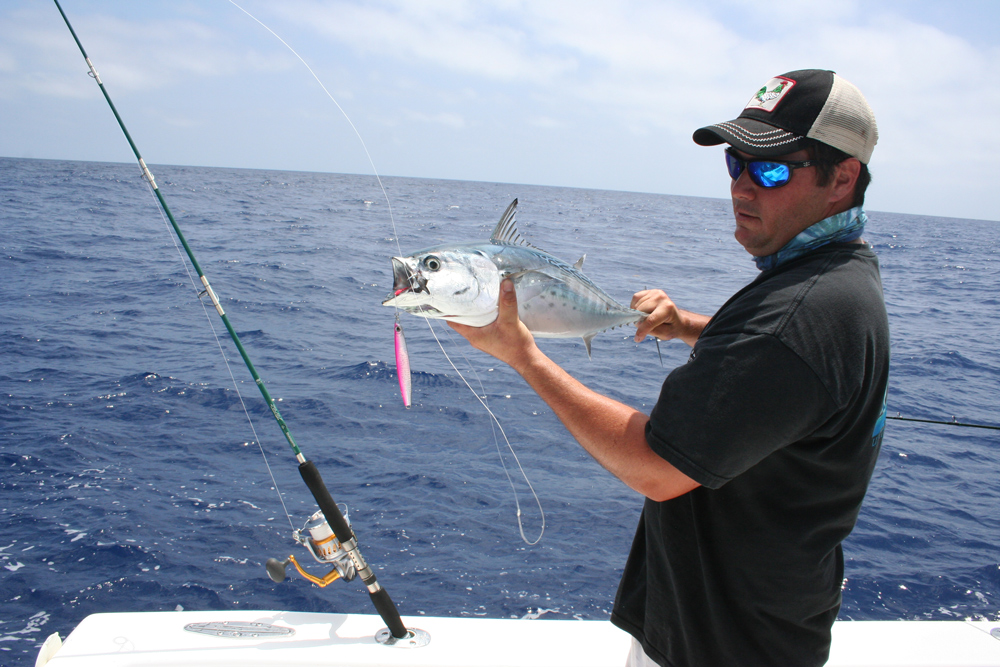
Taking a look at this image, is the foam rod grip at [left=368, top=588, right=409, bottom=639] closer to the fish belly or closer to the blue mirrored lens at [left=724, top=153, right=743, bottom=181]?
the fish belly

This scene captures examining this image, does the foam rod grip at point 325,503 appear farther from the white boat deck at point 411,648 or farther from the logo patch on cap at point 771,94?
the logo patch on cap at point 771,94

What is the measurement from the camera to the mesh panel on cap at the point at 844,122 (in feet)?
4.56

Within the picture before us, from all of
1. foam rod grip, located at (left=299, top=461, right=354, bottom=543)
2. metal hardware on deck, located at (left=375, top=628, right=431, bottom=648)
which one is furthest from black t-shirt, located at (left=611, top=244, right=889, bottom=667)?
foam rod grip, located at (left=299, top=461, right=354, bottom=543)

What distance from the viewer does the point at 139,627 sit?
243cm

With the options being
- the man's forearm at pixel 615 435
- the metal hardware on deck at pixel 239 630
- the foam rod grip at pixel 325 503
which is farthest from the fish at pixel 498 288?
the metal hardware on deck at pixel 239 630

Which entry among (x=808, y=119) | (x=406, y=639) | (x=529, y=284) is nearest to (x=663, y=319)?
(x=529, y=284)

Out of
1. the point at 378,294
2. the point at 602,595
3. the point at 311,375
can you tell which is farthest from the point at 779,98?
the point at 378,294

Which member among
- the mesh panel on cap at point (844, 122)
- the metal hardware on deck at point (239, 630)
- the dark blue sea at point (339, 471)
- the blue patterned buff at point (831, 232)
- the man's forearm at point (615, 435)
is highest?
the mesh panel on cap at point (844, 122)

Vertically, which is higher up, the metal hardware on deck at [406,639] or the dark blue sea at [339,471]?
the metal hardware on deck at [406,639]

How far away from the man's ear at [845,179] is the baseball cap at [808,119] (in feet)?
0.07

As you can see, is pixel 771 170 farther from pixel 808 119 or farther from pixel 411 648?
pixel 411 648

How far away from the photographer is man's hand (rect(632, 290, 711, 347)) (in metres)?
2.30

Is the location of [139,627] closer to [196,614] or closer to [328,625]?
[196,614]

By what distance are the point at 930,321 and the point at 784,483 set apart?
16.8 metres
